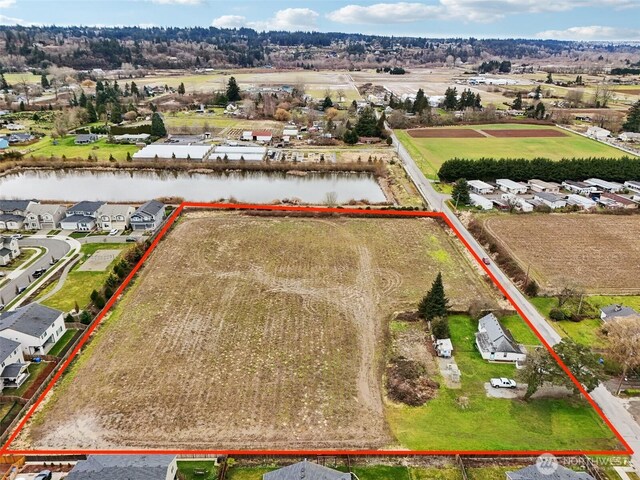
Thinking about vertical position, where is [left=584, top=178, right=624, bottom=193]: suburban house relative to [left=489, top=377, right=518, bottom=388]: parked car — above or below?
above

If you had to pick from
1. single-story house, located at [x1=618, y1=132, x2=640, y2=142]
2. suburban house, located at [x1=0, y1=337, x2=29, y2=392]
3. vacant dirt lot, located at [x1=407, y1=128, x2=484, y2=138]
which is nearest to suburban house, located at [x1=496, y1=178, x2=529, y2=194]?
vacant dirt lot, located at [x1=407, y1=128, x2=484, y2=138]

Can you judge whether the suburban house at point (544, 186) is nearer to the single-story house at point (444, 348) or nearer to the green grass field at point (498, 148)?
the green grass field at point (498, 148)

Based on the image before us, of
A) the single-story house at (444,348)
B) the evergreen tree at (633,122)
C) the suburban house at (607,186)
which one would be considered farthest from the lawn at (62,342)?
the evergreen tree at (633,122)

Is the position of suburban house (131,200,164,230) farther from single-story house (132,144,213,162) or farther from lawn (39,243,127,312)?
single-story house (132,144,213,162)

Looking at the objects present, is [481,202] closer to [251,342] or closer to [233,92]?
[251,342]

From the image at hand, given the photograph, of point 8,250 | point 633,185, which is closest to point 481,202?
point 633,185

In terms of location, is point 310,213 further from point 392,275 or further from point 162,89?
point 162,89

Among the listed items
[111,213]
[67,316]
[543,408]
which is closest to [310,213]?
[111,213]
